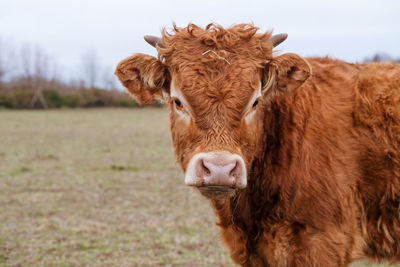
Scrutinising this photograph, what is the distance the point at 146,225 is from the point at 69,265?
1731 millimetres

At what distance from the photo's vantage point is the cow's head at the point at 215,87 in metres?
2.79

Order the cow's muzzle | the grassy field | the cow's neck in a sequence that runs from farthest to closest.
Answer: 1. the grassy field
2. the cow's neck
3. the cow's muzzle

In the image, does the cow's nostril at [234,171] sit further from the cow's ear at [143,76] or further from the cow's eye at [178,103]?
the cow's ear at [143,76]

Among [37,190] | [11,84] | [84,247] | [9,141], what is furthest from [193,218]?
[11,84]

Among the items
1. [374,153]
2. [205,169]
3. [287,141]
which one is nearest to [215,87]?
[205,169]

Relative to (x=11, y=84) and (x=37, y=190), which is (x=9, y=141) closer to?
(x=37, y=190)

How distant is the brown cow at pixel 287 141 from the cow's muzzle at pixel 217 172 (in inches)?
8.8

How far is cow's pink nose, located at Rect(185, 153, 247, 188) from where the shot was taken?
2680 mm

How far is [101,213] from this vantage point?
746cm

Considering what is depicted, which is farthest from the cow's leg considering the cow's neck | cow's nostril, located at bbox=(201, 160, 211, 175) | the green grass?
the green grass

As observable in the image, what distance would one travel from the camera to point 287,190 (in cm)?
343

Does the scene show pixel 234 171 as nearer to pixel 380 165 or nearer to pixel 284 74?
pixel 284 74

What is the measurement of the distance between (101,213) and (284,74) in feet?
17.0

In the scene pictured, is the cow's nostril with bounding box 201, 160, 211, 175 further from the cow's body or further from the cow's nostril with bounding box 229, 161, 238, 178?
the cow's body
